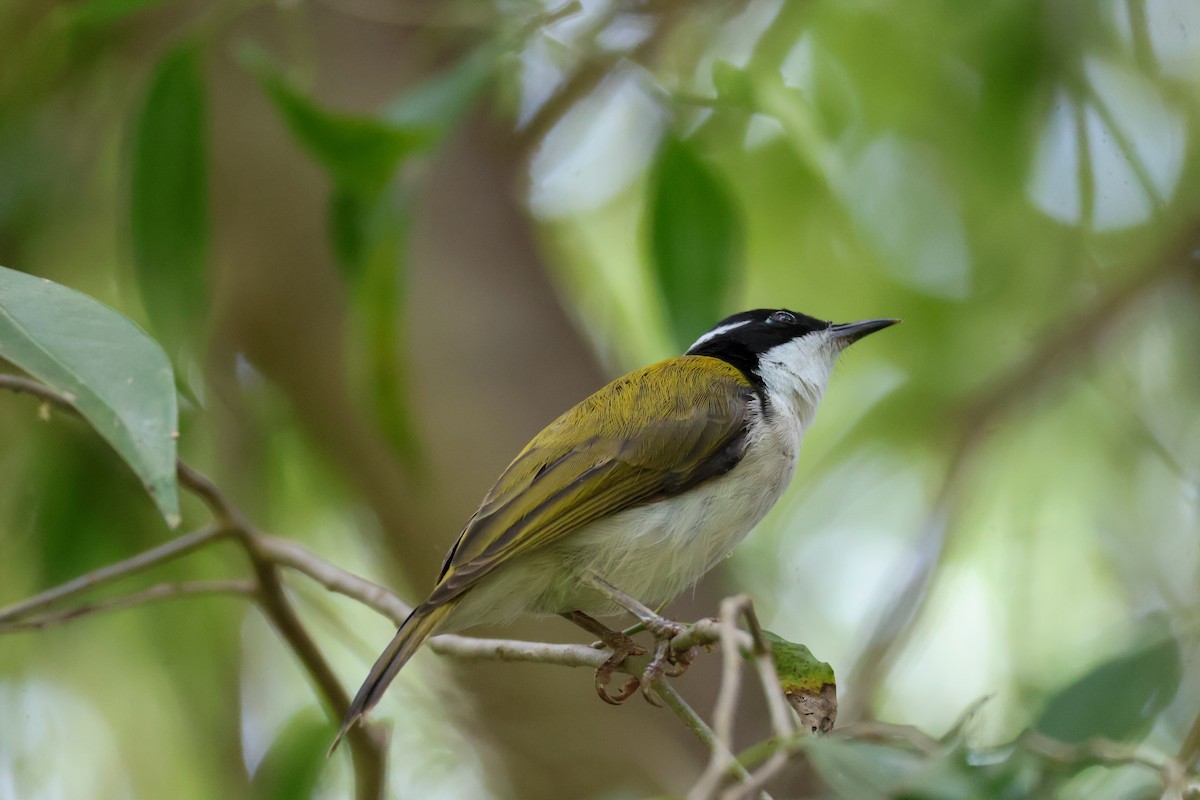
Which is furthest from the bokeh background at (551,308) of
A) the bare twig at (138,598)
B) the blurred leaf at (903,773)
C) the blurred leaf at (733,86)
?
the blurred leaf at (903,773)

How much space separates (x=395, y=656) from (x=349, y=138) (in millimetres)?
1429

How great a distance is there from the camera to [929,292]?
5449mm

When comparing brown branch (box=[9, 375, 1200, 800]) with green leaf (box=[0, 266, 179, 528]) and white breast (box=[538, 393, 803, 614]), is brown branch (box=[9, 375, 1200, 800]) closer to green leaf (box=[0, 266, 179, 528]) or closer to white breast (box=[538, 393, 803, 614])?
white breast (box=[538, 393, 803, 614])

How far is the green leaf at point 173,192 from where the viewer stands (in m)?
3.62

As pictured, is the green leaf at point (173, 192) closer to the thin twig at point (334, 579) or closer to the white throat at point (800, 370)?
the thin twig at point (334, 579)

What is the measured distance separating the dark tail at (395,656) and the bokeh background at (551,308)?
41.7 inches

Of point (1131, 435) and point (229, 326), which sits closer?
point (229, 326)

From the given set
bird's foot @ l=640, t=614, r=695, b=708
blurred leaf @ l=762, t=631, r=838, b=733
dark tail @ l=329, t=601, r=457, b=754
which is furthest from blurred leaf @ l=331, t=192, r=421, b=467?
blurred leaf @ l=762, t=631, r=838, b=733

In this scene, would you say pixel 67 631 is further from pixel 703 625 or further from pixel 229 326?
pixel 703 625

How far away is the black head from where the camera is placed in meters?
4.08

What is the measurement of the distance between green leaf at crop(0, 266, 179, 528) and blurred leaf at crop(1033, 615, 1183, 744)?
6.48 ft

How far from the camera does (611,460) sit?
3184 millimetres

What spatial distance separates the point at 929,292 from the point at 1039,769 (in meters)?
3.74

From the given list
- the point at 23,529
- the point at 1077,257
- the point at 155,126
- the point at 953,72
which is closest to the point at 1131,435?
the point at 1077,257
